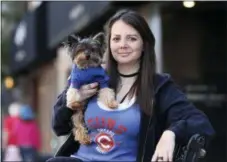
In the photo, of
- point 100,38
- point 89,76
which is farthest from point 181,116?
point 100,38

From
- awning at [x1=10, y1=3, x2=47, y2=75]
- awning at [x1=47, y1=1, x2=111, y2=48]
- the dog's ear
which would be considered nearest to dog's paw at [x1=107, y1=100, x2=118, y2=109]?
the dog's ear

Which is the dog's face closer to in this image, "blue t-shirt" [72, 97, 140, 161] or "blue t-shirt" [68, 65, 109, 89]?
"blue t-shirt" [68, 65, 109, 89]

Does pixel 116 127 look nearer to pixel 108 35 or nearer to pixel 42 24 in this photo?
pixel 108 35

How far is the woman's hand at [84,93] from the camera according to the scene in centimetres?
354

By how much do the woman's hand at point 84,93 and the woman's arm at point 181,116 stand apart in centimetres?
44

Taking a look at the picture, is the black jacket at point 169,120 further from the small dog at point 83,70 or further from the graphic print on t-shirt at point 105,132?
the small dog at point 83,70

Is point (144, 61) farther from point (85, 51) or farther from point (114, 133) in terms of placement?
point (114, 133)

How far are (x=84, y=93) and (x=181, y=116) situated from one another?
0.64 meters

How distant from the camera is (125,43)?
349 cm

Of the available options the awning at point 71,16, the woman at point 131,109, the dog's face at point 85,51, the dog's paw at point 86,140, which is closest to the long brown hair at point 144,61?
the woman at point 131,109

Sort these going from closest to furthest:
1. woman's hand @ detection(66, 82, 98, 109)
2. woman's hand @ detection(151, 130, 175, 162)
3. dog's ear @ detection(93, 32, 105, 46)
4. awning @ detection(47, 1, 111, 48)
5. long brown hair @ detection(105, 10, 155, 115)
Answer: woman's hand @ detection(151, 130, 175, 162)
long brown hair @ detection(105, 10, 155, 115)
woman's hand @ detection(66, 82, 98, 109)
dog's ear @ detection(93, 32, 105, 46)
awning @ detection(47, 1, 111, 48)

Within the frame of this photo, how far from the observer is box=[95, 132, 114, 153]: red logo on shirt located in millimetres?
3396

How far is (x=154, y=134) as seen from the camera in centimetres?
331

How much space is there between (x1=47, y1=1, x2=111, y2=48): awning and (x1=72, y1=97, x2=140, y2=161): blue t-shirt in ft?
17.8
